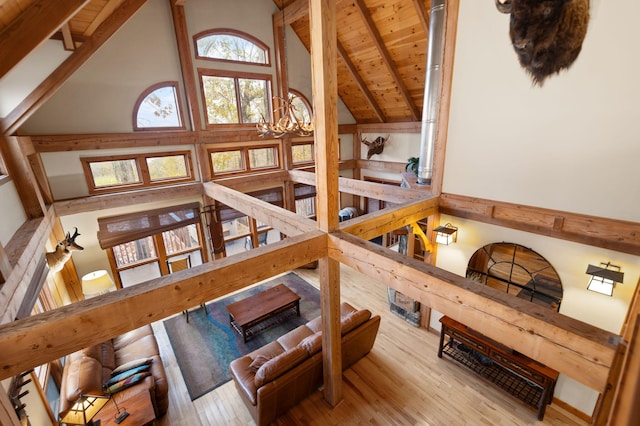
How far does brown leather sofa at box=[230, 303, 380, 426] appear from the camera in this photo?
3559 millimetres

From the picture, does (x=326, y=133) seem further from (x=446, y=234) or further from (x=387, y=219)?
(x=446, y=234)

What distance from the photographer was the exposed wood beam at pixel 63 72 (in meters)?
3.79

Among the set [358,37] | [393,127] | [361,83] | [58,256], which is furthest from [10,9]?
[393,127]

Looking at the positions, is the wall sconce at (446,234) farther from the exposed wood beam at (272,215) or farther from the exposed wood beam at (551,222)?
the exposed wood beam at (272,215)

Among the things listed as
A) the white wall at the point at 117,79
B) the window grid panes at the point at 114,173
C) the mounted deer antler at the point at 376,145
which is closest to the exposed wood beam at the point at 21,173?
the white wall at the point at 117,79

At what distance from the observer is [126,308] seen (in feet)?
6.61

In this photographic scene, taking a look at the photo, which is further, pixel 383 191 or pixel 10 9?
pixel 383 191

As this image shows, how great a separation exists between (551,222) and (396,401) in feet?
10.2

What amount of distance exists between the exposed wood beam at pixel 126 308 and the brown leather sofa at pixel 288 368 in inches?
68.6

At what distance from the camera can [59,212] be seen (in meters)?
5.10

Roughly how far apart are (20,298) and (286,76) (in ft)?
21.2

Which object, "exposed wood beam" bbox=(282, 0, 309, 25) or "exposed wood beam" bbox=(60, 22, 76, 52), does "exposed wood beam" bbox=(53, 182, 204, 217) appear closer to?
"exposed wood beam" bbox=(60, 22, 76, 52)

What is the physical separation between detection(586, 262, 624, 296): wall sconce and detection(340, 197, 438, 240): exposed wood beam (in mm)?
1904

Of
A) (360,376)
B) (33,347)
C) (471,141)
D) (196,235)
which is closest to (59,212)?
(196,235)
